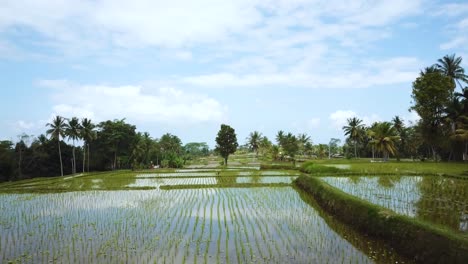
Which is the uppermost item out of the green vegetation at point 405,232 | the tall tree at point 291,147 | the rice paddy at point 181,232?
the tall tree at point 291,147

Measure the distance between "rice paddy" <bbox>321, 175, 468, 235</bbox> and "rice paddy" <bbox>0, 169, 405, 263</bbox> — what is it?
7.31ft

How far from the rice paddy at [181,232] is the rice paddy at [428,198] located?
2.23 metres

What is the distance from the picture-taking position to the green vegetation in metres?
7.23

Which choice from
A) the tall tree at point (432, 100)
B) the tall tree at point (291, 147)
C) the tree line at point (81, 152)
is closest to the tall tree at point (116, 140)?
the tree line at point (81, 152)

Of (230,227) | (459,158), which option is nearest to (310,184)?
(230,227)

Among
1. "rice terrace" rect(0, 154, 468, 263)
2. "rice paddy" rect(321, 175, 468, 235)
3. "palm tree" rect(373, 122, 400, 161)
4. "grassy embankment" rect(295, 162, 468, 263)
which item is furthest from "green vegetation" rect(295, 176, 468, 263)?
"palm tree" rect(373, 122, 400, 161)

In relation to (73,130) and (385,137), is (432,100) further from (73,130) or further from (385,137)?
(73,130)

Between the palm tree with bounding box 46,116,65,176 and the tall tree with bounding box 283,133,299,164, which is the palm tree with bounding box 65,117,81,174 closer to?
the palm tree with bounding box 46,116,65,176

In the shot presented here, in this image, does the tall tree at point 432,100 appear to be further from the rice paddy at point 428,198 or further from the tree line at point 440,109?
the rice paddy at point 428,198

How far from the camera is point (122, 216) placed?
1406 centimetres

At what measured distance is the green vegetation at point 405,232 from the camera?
7.23m

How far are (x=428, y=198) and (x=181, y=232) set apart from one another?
1017 cm

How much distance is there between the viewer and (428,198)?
1436 cm

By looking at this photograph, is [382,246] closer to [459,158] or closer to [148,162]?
[459,158]
